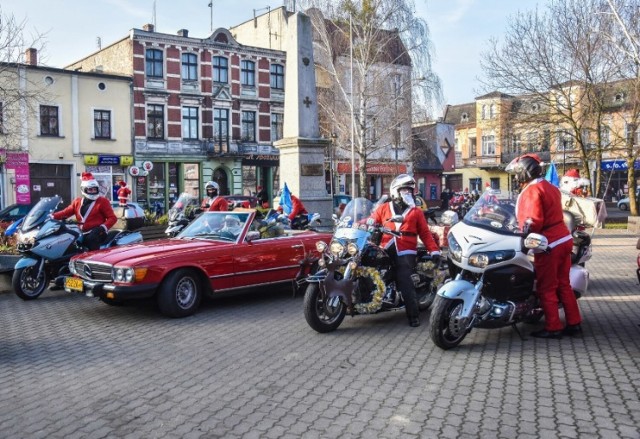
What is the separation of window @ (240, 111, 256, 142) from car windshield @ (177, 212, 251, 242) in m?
29.5

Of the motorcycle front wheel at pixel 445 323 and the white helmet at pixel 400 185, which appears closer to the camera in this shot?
the motorcycle front wheel at pixel 445 323

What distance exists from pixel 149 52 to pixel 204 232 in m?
28.5

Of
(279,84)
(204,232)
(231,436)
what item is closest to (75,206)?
(204,232)

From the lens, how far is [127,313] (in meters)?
8.12

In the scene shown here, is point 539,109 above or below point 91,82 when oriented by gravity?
below

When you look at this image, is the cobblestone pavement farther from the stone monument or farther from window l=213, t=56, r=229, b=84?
window l=213, t=56, r=229, b=84

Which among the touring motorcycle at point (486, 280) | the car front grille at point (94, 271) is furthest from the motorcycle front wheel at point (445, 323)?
the car front grille at point (94, 271)

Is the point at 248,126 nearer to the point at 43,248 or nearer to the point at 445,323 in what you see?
the point at 43,248

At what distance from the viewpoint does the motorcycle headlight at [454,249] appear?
235 inches

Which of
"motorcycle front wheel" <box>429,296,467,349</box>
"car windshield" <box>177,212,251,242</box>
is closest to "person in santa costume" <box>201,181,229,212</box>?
"car windshield" <box>177,212,251,242</box>

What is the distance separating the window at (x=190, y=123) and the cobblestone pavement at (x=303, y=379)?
94.8 ft

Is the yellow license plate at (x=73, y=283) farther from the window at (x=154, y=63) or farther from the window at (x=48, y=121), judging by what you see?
the window at (x=154, y=63)

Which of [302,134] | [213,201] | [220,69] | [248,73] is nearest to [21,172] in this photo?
[220,69]

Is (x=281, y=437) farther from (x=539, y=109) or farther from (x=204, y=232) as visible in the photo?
(x=539, y=109)
